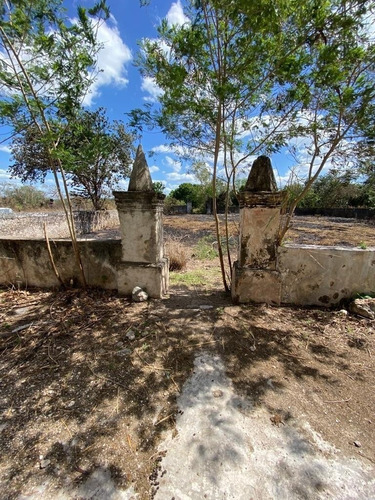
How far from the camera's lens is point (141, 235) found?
3.25m

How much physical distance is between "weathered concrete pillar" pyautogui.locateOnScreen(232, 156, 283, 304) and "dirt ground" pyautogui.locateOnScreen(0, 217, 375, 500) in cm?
24

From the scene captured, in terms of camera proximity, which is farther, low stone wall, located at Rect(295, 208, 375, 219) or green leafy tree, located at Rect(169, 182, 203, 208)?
green leafy tree, located at Rect(169, 182, 203, 208)

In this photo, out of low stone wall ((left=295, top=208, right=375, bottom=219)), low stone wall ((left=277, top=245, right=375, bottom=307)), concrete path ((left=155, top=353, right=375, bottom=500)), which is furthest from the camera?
low stone wall ((left=295, top=208, right=375, bottom=219))

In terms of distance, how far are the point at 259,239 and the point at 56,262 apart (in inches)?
125

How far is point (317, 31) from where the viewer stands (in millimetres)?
2422

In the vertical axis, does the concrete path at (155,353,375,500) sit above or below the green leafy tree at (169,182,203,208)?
below

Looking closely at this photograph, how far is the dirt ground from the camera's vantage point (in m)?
1.47

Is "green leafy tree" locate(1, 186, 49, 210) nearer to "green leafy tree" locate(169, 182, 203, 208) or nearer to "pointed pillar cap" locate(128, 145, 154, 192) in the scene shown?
"green leafy tree" locate(169, 182, 203, 208)

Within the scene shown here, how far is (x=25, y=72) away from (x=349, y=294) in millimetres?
4975

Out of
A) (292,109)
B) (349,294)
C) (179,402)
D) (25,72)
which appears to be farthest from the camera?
(349,294)

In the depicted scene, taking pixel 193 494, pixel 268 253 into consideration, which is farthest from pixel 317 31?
pixel 193 494

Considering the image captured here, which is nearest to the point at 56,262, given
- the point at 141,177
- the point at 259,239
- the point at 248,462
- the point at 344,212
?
the point at 141,177

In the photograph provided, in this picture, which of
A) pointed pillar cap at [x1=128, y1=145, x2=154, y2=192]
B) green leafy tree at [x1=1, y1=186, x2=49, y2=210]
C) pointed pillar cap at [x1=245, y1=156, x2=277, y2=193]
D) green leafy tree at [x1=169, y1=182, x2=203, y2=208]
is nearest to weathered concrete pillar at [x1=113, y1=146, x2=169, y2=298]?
pointed pillar cap at [x1=128, y1=145, x2=154, y2=192]

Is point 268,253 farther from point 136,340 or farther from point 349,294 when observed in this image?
point 136,340
